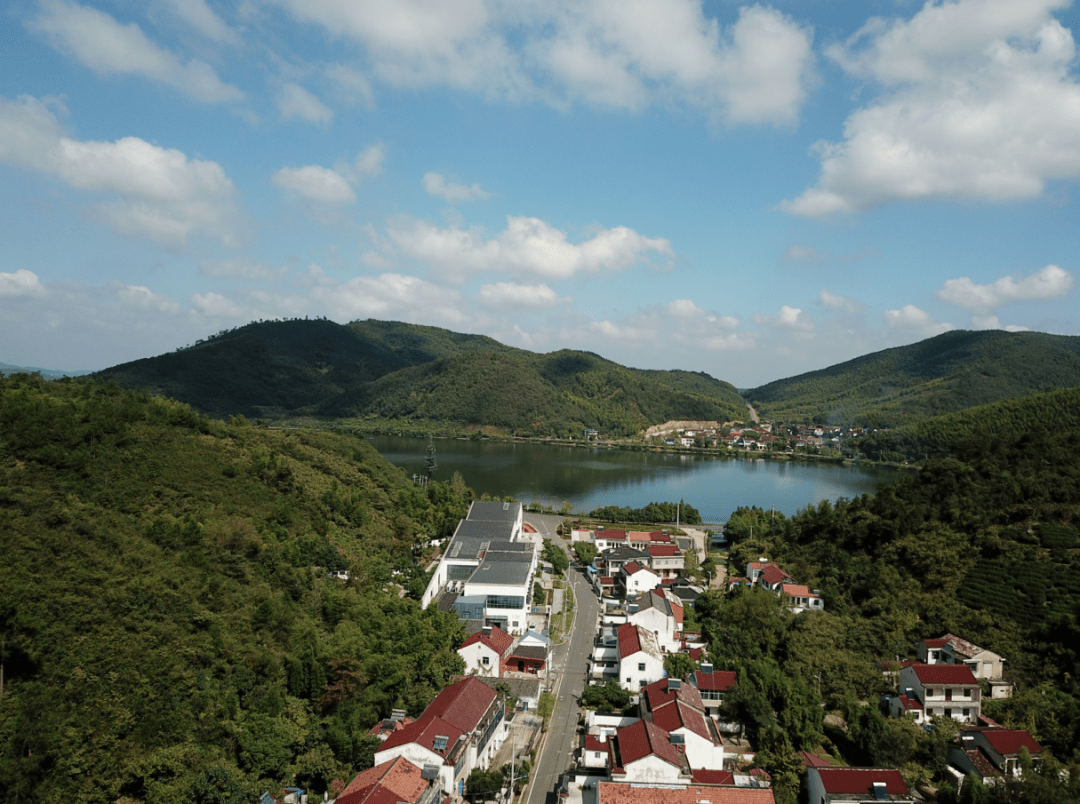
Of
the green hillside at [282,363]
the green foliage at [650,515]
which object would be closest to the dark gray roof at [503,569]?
the green foliage at [650,515]

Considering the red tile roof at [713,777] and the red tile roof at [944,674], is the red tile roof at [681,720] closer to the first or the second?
the red tile roof at [713,777]

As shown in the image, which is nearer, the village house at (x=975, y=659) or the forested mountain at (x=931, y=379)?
the village house at (x=975, y=659)

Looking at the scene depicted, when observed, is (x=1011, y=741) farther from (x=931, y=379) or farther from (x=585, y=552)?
(x=931, y=379)

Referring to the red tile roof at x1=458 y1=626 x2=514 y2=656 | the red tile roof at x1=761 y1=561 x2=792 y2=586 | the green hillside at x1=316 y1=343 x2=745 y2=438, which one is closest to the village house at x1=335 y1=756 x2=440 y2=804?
the red tile roof at x1=458 y1=626 x2=514 y2=656

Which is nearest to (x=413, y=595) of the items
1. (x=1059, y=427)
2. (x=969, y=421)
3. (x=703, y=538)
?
(x=703, y=538)

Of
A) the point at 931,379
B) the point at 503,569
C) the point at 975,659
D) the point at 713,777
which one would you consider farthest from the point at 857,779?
the point at 931,379
